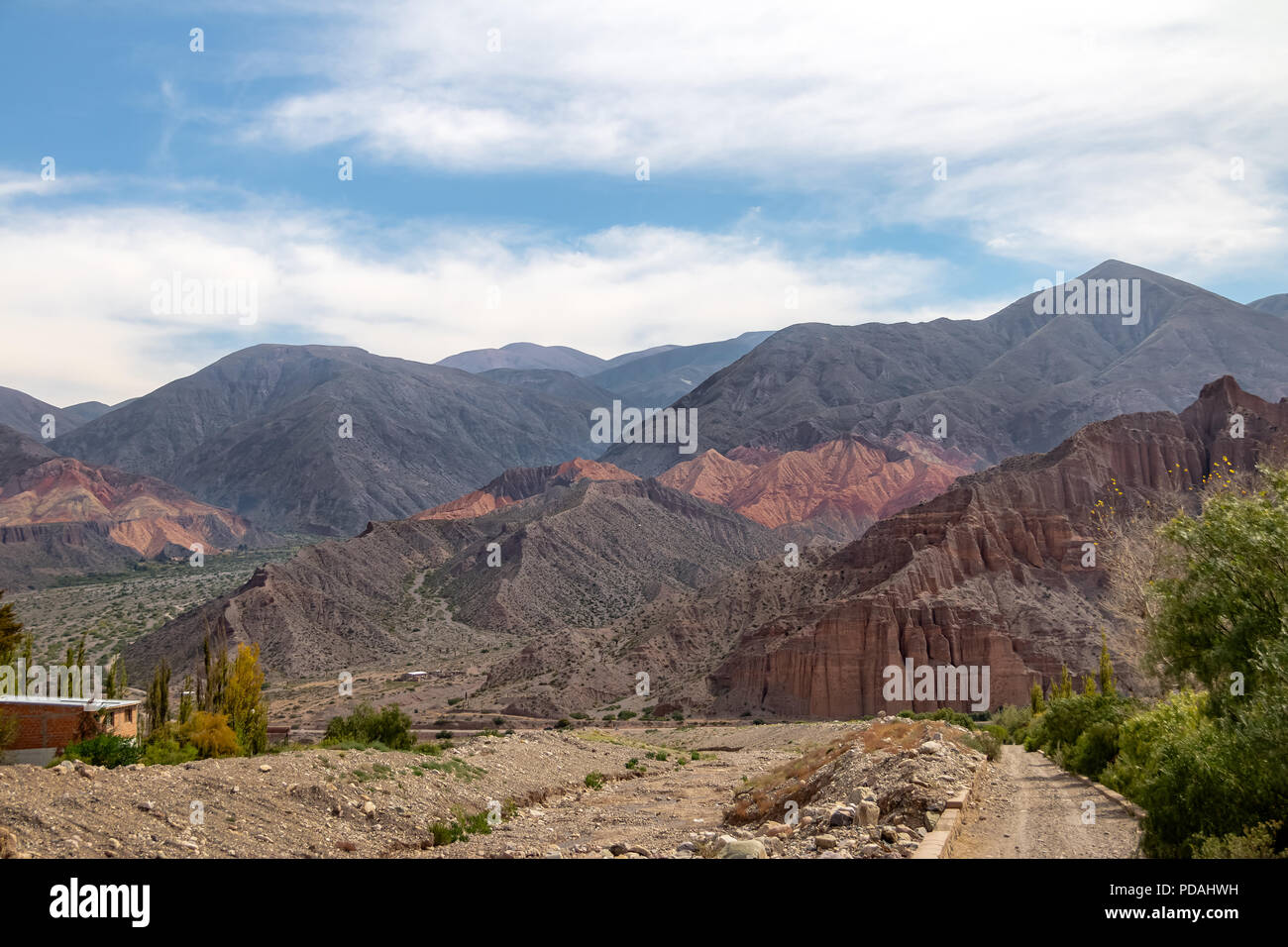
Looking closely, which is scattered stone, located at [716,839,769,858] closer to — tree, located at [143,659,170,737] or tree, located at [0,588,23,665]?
tree, located at [143,659,170,737]

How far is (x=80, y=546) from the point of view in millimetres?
189125

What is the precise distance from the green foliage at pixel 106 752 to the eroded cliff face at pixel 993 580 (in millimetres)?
45901

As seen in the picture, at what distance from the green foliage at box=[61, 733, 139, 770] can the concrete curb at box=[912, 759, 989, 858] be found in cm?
1731

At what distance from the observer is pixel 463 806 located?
87.9 feet

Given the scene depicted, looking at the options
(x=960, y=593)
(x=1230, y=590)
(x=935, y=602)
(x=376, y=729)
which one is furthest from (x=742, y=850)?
(x=960, y=593)

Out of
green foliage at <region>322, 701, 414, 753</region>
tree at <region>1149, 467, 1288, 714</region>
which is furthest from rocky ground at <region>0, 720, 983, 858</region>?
tree at <region>1149, 467, 1288, 714</region>

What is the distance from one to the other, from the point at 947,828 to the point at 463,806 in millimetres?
13046

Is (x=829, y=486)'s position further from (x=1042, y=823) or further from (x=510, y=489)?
(x=1042, y=823)

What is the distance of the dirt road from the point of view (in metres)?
16.7

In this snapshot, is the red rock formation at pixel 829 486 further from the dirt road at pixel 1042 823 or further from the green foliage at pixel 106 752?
the green foliage at pixel 106 752

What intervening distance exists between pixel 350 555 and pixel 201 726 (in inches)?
3889
